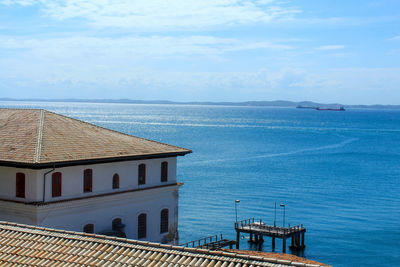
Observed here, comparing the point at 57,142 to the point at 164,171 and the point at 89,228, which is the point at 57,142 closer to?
the point at 89,228

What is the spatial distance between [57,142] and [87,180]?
302 centimetres

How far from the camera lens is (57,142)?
3347 cm

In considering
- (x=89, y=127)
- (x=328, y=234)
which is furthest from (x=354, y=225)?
(x=89, y=127)

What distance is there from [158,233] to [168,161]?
5.18 m

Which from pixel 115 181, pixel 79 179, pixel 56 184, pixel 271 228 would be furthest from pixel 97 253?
pixel 271 228

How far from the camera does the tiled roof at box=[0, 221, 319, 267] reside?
60.8ft

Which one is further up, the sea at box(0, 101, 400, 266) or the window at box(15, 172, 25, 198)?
the window at box(15, 172, 25, 198)

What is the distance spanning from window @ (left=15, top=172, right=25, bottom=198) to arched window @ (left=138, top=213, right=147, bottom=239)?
8.53 meters

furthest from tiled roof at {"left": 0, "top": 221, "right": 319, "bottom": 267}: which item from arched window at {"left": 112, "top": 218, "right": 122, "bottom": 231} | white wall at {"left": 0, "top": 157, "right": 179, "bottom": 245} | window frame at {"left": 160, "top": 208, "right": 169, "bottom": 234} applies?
window frame at {"left": 160, "top": 208, "right": 169, "bottom": 234}

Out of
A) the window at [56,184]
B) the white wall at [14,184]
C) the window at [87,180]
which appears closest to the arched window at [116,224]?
the window at [87,180]

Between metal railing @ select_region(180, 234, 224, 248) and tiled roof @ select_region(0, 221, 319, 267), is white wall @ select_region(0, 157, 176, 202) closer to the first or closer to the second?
metal railing @ select_region(180, 234, 224, 248)

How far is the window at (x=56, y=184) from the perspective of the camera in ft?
103

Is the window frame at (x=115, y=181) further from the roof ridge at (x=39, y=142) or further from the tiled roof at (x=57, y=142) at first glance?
the roof ridge at (x=39, y=142)

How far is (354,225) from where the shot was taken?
62.8 m
